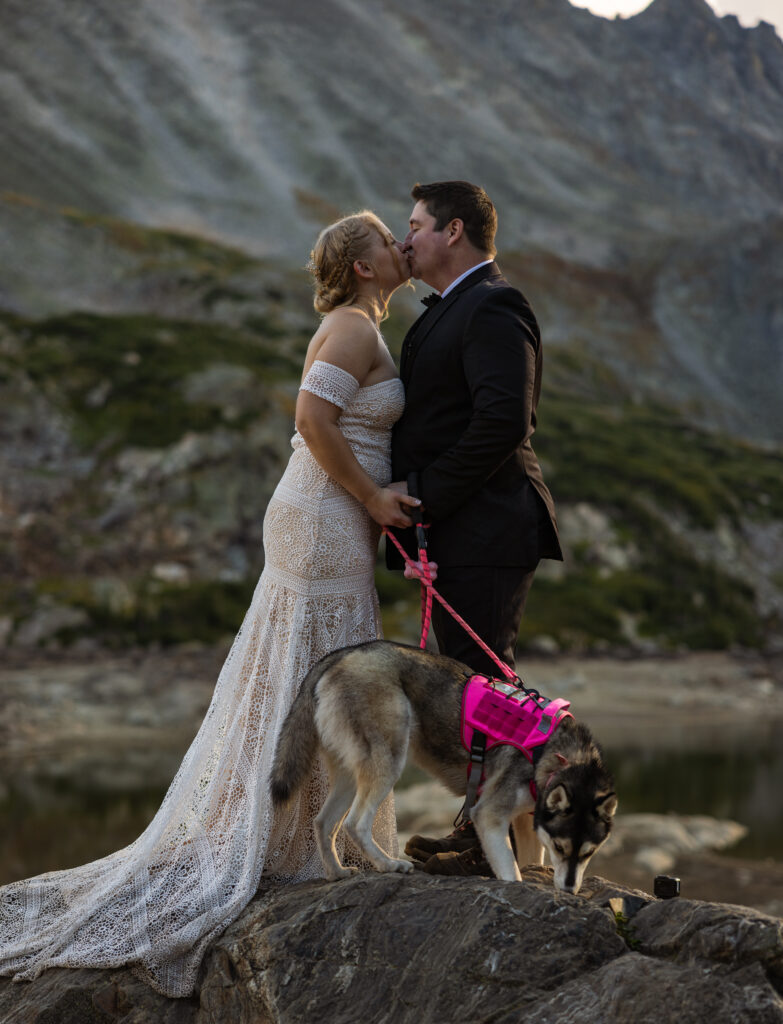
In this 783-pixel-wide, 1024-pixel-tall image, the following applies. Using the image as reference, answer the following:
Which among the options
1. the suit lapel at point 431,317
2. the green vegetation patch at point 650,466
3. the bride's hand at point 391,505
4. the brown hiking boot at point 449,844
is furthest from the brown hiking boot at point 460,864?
the green vegetation patch at point 650,466

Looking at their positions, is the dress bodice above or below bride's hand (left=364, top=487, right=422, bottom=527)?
above

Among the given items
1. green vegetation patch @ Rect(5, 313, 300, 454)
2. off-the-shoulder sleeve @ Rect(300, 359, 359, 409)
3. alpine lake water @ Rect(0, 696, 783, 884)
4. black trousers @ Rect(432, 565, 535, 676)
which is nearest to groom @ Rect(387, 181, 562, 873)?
black trousers @ Rect(432, 565, 535, 676)

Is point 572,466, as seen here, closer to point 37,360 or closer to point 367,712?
point 37,360

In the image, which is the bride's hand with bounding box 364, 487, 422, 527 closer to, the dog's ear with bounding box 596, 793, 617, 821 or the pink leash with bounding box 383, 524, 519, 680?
the pink leash with bounding box 383, 524, 519, 680

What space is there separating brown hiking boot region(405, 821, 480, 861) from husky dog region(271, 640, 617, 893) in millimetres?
577

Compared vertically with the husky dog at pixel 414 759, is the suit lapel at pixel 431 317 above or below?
above

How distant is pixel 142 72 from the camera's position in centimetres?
9906

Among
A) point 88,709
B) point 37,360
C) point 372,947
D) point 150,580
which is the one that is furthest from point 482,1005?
point 37,360

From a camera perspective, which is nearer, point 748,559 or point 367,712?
point 367,712

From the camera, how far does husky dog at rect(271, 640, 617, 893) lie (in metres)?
4.51

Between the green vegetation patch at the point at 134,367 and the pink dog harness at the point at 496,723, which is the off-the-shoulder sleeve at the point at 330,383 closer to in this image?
the pink dog harness at the point at 496,723

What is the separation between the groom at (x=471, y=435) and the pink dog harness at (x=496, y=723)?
0.48 metres

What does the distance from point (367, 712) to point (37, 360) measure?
40.7m

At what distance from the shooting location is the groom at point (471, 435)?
16.7 ft
